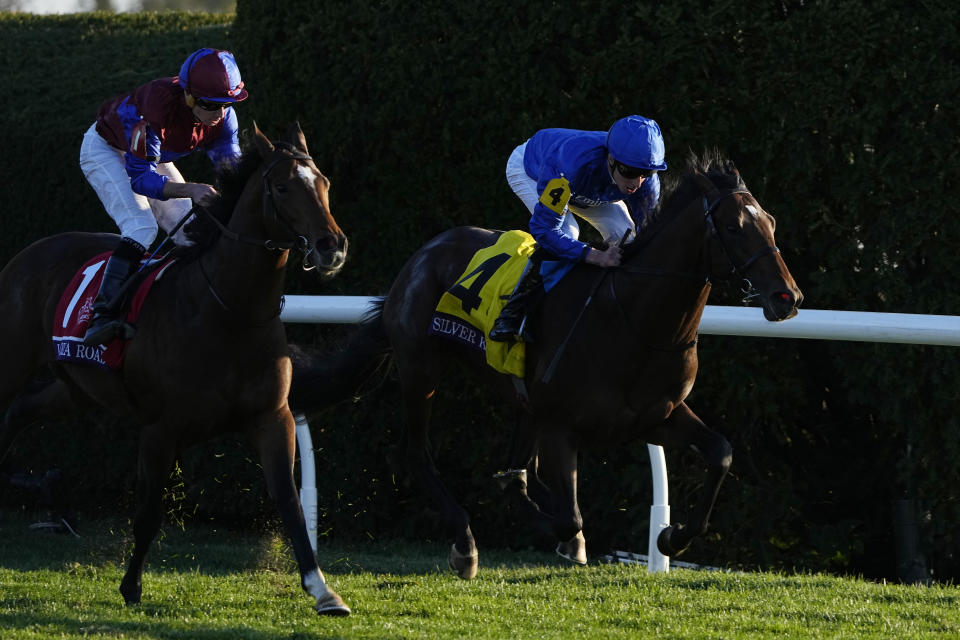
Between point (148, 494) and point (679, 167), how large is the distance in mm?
2580

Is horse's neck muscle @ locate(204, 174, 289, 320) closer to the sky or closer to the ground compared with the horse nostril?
closer to the ground

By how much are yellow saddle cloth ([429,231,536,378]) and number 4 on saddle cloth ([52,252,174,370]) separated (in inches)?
49.7

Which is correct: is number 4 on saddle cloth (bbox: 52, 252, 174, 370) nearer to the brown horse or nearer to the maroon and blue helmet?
the maroon and blue helmet

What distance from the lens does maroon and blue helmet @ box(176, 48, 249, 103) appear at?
4621 mm

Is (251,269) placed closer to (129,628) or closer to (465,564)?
(129,628)

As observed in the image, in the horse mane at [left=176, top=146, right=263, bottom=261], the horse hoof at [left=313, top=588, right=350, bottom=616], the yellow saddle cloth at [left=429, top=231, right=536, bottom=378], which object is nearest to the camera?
the horse hoof at [left=313, top=588, right=350, bottom=616]

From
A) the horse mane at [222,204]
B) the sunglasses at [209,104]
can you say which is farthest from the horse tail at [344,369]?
the sunglasses at [209,104]

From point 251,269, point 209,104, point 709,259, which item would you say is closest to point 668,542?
point 709,259

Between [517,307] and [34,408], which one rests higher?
[517,307]

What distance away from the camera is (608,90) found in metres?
5.75

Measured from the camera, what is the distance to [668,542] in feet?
15.9

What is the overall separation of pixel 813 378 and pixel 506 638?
2.47 m

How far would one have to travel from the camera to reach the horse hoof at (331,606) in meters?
4.18

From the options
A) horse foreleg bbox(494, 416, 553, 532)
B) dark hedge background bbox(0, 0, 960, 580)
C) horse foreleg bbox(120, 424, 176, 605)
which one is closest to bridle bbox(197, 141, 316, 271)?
horse foreleg bbox(120, 424, 176, 605)
